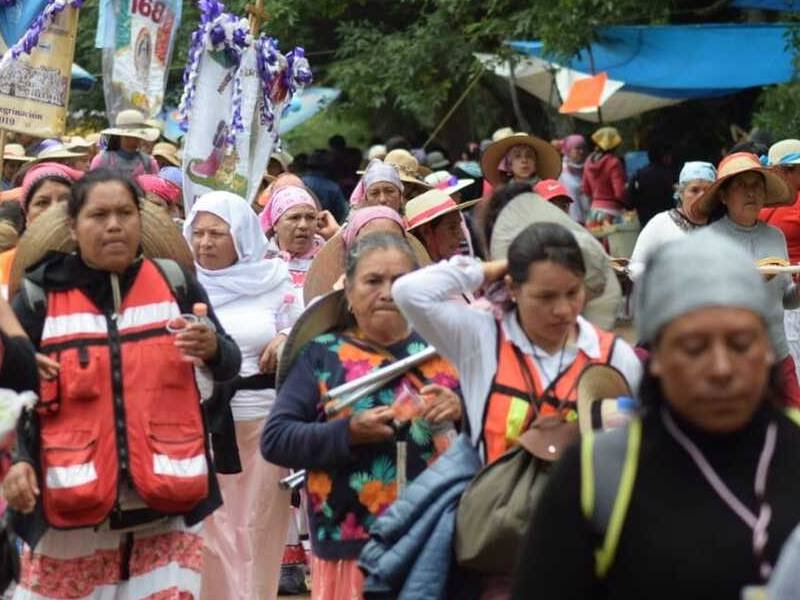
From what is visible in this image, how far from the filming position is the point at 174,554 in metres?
6.48

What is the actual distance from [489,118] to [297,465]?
73.8 ft

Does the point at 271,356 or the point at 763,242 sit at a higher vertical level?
the point at 763,242

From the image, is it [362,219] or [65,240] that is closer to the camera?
[65,240]

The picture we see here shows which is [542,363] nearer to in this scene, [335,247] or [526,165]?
[335,247]

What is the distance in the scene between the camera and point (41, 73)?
10953 millimetres

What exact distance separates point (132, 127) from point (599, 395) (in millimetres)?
9418

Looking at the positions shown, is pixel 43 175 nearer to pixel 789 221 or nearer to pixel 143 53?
pixel 143 53

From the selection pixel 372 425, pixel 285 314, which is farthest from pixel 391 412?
pixel 285 314

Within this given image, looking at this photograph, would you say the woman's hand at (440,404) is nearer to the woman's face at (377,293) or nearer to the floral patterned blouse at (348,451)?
the floral patterned blouse at (348,451)

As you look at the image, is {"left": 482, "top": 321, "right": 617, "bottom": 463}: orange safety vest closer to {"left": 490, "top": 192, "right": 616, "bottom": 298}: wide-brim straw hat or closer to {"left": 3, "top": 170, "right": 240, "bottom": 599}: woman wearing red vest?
{"left": 490, "top": 192, "right": 616, "bottom": 298}: wide-brim straw hat

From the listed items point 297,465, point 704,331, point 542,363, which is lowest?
point 297,465

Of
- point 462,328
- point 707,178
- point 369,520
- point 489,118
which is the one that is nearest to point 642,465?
point 462,328

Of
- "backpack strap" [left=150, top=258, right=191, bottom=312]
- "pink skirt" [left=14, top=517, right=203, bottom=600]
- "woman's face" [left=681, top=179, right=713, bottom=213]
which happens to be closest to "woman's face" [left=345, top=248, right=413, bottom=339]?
"backpack strap" [left=150, top=258, right=191, bottom=312]

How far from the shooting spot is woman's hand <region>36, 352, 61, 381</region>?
5.91 metres
